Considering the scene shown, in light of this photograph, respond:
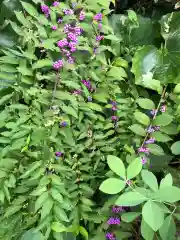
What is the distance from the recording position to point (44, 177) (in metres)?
0.98

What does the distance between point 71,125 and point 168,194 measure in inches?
18.0

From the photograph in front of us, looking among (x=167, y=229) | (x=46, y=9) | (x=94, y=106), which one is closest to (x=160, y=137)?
(x=94, y=106)

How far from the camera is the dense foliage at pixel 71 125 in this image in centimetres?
100

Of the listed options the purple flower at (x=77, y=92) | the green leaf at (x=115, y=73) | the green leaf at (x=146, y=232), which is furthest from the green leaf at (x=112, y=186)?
the green leaf at (x=115, y=73)

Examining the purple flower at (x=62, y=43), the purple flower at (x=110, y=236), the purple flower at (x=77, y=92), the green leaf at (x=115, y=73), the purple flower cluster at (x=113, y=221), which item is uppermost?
the purple flower at (x=62, y=43)

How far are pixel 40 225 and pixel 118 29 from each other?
0.81m

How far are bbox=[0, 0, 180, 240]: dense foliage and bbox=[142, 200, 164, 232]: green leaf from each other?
0.16 m

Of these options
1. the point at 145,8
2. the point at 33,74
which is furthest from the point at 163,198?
the point at 145,8

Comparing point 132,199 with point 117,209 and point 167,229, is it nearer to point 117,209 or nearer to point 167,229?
point 167,229

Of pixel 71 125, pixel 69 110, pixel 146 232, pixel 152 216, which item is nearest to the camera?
pixel 152 216

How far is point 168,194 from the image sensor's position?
0.76 meters

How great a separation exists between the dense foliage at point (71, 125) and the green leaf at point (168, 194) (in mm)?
151

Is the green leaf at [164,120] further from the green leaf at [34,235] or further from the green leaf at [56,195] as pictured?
the green leaf at [34,235]

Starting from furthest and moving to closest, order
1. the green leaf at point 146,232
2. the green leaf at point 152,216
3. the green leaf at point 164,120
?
the green leaf at point 164,120 → the green leaf at point 146,232 → the green leaf at point 152,216
